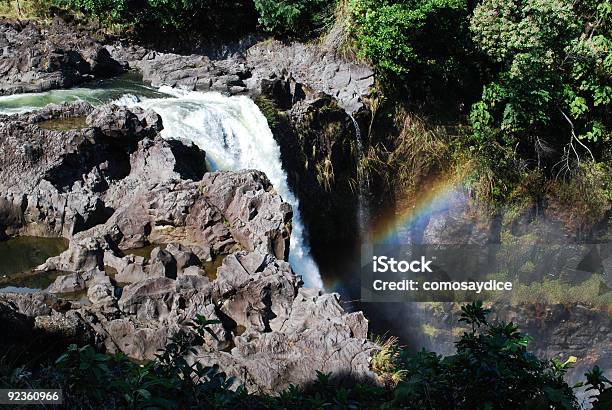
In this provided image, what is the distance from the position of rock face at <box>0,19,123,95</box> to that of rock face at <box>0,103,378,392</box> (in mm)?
3025

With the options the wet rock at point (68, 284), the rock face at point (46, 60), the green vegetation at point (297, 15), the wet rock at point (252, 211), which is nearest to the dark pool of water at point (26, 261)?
the wet rock at point (68, 284)

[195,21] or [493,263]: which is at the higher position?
[195,21]

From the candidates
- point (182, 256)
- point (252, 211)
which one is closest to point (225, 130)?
point (252, 211)

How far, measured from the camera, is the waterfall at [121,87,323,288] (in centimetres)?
1364

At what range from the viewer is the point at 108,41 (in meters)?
20.6

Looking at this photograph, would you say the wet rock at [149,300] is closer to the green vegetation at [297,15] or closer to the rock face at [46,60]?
the rock face at [46,60]

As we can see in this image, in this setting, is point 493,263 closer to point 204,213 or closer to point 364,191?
point 364,191

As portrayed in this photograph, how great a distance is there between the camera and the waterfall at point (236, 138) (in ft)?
44.8

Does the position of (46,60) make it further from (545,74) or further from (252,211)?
(545,74)

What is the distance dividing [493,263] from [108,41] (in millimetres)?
12613

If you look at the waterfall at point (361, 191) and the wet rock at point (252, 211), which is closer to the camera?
the wet rock at point (252, 211)

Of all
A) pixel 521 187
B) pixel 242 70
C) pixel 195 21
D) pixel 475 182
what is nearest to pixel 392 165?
pixel 475 182

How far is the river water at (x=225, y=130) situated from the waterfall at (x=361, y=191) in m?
2.65

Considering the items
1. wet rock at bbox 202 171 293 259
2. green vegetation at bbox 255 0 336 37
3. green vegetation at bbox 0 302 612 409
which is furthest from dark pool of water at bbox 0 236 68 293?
green vegetation at bbox 255 0 336 37
